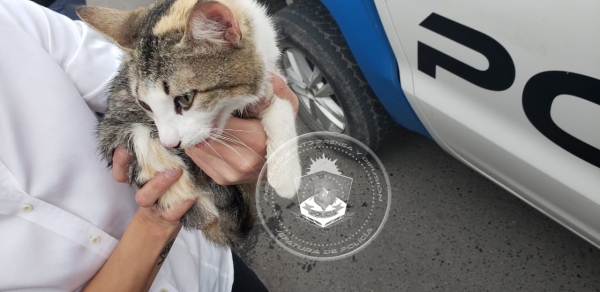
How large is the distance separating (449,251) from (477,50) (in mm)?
1063

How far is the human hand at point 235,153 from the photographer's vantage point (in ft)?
4.02

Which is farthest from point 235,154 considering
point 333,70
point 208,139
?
point 333,70

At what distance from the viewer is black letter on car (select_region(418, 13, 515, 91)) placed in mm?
1388

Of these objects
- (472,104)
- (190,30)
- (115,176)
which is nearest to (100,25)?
(190,30)

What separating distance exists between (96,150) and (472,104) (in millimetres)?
1286

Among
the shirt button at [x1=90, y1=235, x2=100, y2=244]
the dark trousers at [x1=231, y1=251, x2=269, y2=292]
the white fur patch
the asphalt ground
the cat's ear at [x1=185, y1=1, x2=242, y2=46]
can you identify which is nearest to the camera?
the cat's ear at [x1=185, y1=1, x2=242, y2=46]

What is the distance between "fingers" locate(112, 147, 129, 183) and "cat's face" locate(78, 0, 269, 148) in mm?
140

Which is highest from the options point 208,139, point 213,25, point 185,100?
point 213,25

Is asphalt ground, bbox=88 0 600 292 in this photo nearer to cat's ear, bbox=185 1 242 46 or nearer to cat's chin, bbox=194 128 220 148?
cat's chin, bbox=194 128 220 148

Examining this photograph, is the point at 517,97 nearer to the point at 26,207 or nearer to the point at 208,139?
the point at 208,139

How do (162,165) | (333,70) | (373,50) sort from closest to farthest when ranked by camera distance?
(162,165)
(373,50)
(333,70)

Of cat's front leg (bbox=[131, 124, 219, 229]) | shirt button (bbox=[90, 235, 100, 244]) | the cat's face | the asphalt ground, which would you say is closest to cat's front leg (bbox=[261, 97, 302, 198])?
the cat's face

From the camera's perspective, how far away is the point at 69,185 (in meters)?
1.15

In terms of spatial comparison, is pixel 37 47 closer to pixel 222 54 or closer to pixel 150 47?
pixel 150 47
